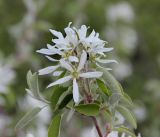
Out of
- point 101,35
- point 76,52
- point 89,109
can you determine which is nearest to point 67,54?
point 76,52

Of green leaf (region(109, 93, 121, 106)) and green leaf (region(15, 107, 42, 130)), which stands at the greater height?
green leaf (region(109, 93, 121, 106))

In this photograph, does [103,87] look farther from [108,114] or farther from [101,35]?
[101,35]

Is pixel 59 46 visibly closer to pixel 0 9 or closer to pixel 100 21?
pixel 0 9

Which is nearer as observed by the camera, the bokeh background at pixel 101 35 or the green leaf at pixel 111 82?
the green leaf at pixel 111 82

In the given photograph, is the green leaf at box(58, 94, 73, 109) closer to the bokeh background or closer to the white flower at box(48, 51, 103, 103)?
the white flower at box(48, 51, 103, 103)

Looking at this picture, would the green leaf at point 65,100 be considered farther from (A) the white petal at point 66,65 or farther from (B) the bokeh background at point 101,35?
(B) the bokeh background at point 101,35

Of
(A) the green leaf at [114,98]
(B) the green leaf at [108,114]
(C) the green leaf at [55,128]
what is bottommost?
(C) the green leaf at [55,128]

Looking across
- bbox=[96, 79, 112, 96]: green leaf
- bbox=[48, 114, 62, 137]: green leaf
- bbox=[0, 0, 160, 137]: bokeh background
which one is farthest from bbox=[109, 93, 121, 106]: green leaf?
bbox=[0, 0, 160, 137]: bokeh background

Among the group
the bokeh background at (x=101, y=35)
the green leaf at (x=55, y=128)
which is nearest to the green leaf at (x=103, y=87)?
the green leaf at (x=55, y=128)

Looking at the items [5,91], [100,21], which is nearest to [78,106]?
[5,91]
